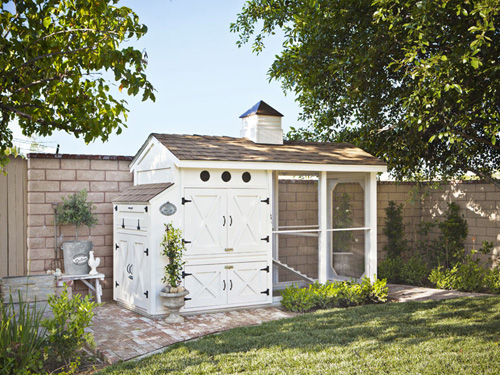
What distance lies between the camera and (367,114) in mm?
10305

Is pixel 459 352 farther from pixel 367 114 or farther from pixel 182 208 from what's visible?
pixel 367 114

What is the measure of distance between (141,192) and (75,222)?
115 cm

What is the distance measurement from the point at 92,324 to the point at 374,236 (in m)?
4.83

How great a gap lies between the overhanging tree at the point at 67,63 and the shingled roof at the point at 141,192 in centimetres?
101

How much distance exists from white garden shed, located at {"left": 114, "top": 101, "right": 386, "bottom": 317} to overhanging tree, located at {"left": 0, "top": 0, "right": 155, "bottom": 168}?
119 cm

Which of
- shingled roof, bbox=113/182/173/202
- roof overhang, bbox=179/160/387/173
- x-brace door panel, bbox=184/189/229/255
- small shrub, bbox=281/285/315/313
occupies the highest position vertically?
roof overhang, bbox=179/160/387/173

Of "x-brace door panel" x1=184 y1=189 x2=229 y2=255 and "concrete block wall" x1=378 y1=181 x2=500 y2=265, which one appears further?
"concrete block wall" x1=378 y1=181 x2=500 y2=265

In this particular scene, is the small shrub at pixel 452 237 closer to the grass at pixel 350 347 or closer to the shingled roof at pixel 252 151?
the shingled roof at pixel 252 151

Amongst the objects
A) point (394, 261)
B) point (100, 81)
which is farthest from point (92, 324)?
point (394, 261)

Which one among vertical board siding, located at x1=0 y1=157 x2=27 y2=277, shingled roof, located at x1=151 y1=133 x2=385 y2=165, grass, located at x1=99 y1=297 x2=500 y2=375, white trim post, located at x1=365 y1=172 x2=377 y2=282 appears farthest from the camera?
white trim post, located at x1=365 y1=172 x2=377 y2=282

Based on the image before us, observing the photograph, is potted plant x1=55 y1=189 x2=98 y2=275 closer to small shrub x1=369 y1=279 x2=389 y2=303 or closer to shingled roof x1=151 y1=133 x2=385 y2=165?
shingled roof x1=151 y1=133 x2=385 y2=165

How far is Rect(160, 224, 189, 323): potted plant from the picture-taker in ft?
22.2

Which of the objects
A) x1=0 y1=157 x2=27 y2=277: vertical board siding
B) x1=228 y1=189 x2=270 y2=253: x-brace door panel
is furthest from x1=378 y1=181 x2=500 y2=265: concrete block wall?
x1=0 y1=157 x2=27 y2=277: vertical board siding

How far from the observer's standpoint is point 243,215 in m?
7.66
